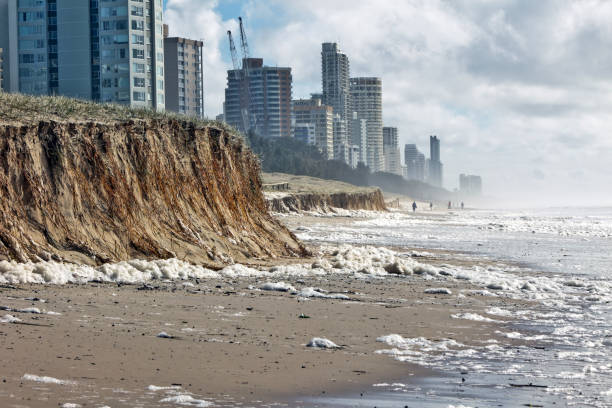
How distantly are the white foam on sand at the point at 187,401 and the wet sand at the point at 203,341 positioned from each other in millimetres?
109

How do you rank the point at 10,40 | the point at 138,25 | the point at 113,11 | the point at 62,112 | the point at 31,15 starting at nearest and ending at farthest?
1. the point at 62,112
2. the point at 113,11
3. the point at 138,25
4. the point at 31,15
5. the point at 10,40

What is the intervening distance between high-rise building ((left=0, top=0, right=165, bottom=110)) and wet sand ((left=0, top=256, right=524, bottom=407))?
A: 9104 centimetres

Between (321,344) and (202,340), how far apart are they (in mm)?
1676

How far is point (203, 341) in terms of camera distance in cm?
1096

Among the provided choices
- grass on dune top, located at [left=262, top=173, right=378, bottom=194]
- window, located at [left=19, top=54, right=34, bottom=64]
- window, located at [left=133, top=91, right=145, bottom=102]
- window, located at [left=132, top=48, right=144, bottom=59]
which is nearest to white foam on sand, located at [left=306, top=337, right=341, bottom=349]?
grass on dune top, located at [left=262, top=173, right=378, bottom=194]

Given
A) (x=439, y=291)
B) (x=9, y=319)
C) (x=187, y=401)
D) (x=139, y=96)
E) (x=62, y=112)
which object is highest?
(x=139, y=96)

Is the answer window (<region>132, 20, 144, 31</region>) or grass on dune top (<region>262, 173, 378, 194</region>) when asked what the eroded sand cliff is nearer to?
grass on dune top (<region>262, 173, 378, 194</region>)

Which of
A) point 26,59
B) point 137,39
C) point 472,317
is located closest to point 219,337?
point 472,317

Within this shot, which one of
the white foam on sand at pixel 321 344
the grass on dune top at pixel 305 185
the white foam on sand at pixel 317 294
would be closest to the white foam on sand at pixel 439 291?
the white foam on sand at pixel 317 294

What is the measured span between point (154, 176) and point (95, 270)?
536cm

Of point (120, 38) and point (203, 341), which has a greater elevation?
point (120, 38)

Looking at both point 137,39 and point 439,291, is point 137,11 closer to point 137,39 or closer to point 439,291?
point 137,39

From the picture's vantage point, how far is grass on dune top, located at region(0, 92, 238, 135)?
1925 cm

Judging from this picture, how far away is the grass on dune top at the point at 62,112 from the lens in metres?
19.2
